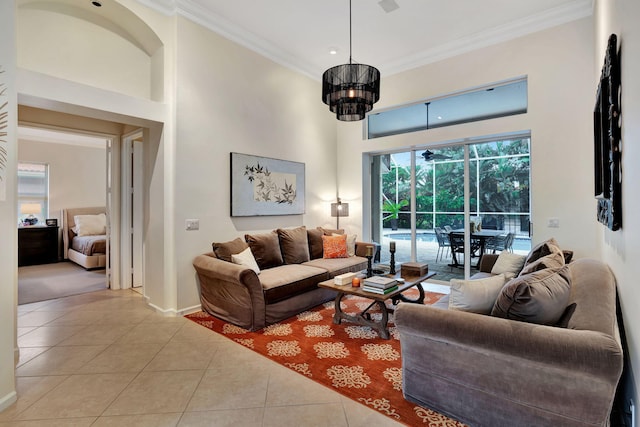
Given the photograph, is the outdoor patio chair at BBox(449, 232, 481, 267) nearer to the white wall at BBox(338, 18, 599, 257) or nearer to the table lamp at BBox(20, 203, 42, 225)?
the white wall at BBox(338, 18, 599, 257)

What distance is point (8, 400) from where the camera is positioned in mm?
2053

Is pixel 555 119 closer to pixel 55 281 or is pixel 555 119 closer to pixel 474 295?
pixel 474 295

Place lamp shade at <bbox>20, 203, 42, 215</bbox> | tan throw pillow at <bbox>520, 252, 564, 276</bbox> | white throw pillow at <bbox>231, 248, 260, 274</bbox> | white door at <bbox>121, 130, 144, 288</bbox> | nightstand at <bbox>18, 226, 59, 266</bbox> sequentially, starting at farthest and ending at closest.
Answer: lamp shade at <bbox>20, 203, 42, 215</bbox>, nightstand at <bbox>18, 226, 59, 266</bbox>, white door at <bbox>121, 130, 144, 288</bbox>, white throw pillow at <bbox>231, 248, 260, 274</bbox>, tan throw pillow at <bbox>520, 252, 564, 276</bbox>

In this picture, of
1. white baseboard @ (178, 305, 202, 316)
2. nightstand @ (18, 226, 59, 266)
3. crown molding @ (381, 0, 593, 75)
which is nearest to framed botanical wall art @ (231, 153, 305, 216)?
white baseboard @ (178, 305, 202, 316)

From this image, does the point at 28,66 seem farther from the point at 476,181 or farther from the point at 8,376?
the point at 476,181

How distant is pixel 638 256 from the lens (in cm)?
A: 154

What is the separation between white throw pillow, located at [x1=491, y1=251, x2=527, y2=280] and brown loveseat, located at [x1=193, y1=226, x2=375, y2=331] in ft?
6.09

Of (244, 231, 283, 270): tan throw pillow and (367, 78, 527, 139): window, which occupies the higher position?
(367, 78, 527, 139): window

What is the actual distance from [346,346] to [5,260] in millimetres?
2688

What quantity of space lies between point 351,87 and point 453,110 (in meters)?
2.42

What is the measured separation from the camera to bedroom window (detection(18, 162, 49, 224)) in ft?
23.3

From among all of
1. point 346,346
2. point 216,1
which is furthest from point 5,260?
point 216,1

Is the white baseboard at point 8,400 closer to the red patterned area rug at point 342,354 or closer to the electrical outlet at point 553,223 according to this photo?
the red patterned area rug at point 342,354

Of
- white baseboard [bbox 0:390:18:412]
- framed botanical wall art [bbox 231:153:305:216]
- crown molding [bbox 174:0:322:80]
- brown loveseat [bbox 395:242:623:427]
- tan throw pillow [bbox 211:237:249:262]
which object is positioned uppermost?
crown molding [bbox 174:0:322:80]
